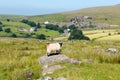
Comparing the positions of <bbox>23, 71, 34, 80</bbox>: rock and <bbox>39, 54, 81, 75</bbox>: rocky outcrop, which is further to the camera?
A: <bbox>39, 54, 81, 75</bbox>: rocky outcrop

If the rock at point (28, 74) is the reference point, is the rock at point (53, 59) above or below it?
above

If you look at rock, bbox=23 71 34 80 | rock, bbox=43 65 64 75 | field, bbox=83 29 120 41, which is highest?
rock, bbox=43 65 64 75

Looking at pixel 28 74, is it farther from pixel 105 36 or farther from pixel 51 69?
pixel 105 36

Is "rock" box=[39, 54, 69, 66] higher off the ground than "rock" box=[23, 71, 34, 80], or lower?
higher

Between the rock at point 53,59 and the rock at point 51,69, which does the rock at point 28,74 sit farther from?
the rock at point 53,59

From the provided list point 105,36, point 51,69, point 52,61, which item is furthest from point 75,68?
point 105,36

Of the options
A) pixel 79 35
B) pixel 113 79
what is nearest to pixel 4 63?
pixel 113 79

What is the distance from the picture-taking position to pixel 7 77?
1958 cm

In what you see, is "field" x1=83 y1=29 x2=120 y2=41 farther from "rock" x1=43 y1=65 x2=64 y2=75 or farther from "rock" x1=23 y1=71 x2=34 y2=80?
"rock" x1=23 y1=71 x2=34 y2=80

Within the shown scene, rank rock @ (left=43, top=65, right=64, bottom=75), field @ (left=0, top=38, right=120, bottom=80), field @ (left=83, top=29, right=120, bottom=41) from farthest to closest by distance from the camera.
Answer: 1. field @ (left=83, top=29, right=120, bottom=41)
2. rock @ (left=43, top=65, right=64, bottom=75)
3. field @ (left=0, top=38, right=120, bottom=80)

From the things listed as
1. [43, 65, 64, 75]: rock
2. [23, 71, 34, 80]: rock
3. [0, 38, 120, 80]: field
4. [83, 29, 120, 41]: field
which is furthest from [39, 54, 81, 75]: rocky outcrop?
[83, 29, 120, 41]: field

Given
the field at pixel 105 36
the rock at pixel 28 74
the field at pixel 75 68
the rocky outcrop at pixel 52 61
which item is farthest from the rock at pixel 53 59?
the field at pixel 105 36

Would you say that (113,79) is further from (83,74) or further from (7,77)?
(7,77)

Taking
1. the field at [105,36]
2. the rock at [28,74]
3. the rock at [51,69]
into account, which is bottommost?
the field at [105,36]
